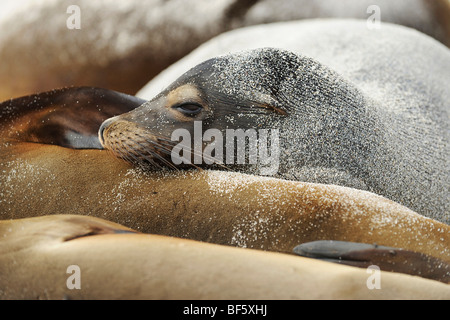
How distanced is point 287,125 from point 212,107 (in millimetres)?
141

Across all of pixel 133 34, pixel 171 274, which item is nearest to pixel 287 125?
pixel 171 274

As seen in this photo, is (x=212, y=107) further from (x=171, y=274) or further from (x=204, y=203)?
(x=171, y=274)

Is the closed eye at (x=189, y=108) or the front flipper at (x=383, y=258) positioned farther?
the closed eye at (x=189, y=108)

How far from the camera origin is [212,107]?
1104mm

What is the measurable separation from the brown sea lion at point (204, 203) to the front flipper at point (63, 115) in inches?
2.4

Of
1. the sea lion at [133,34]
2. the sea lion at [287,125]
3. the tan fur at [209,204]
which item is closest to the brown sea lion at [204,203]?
the tan fur at [209,204]

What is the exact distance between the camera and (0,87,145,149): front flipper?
1.10m

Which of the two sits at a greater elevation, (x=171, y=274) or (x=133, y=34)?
(x=133, y=34)

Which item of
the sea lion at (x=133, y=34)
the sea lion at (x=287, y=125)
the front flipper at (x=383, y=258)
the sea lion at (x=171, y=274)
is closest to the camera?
the sea lion at (x=171, y=274)

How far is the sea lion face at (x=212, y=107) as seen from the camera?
3.50 feet

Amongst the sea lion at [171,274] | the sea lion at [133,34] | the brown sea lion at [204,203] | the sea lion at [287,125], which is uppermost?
the sea lion at [133,34]

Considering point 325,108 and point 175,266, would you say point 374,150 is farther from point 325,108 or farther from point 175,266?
point 175,266

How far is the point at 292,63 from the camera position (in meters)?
1.15

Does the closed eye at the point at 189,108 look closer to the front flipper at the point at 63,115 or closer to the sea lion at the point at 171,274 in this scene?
Result: the front flipper at the point at 63,115
